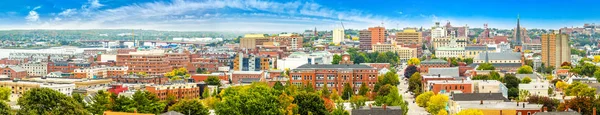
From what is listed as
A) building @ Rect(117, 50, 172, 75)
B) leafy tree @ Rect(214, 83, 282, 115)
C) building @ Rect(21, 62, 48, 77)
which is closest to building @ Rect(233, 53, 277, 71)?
building @ Rect(117, 50, 172, 75)

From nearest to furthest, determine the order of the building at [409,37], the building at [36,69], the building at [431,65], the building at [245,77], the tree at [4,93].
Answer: the tree at [4,93] < the building at [245,77] < the building at [431,65] < the building at [36,69] < the building at [409,37]

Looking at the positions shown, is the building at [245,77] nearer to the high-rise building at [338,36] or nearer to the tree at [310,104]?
the tree at [310,104]

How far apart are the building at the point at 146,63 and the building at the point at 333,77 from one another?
1675 centimetres

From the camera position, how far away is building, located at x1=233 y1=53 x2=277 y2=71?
53875 mm

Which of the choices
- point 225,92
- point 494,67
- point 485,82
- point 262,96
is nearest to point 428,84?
point 485,82

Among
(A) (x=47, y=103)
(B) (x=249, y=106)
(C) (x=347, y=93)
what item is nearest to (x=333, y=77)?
(C) (x=347, y=93)

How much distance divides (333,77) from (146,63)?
18.3 meters

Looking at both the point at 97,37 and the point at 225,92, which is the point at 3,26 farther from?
the point at 225,92

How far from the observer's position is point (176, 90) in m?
34.0

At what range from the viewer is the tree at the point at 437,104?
26750 mm

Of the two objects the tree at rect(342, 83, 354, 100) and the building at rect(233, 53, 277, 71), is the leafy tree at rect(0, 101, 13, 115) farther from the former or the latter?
the building at rect(233, 53, 277, 71)

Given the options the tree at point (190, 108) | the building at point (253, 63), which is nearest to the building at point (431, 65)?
the building at point (253, 63)

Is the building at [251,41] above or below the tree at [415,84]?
above

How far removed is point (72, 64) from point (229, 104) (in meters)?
32.8
